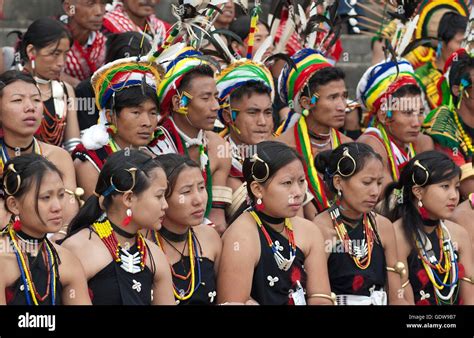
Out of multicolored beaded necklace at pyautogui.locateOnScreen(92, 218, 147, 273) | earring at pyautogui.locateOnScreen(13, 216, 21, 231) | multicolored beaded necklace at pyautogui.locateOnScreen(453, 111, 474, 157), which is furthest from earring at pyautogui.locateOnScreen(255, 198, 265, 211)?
multicolored beaded necklace at pyautogui.locateOnScreen(453, 111, 474, 157)

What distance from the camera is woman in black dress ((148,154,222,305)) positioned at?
612 cm

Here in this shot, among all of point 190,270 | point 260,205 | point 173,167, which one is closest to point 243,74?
point 260,205

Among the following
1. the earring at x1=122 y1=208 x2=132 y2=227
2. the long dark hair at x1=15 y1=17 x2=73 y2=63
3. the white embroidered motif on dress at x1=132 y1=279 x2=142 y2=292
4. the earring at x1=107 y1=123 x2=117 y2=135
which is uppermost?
the long dark hair at x1=15 y1=17 x2=73 y2=63

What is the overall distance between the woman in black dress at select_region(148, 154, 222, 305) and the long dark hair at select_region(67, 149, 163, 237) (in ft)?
0.81

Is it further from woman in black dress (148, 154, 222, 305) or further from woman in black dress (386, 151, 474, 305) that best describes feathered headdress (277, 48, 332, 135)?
woman in black dress (148, 154, 222, 305)

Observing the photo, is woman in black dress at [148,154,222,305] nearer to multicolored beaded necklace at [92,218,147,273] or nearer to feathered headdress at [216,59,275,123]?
multicolored beaded necklace at [92,218,147,273]

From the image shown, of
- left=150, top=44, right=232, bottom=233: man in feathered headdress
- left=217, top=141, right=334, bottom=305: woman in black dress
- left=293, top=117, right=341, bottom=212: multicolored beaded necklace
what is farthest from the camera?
left=293, top=117, right=341, bottom=212: multicolored beaded necklace

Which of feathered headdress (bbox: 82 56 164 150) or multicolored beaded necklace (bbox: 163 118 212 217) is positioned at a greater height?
feathered headdress (bbox: 82 56 164 150)

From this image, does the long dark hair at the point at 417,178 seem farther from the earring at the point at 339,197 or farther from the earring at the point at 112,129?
the earring at the point at 112,129

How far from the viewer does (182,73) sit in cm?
711

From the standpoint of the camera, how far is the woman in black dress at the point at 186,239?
20.1 feet

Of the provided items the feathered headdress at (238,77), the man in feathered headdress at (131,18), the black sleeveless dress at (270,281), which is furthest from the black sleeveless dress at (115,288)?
the man in feathered headdress at (131,18)

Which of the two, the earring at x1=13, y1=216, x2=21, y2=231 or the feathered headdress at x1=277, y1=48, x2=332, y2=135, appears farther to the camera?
the feathered headdress at x1=277, y1=48, x2=332, y2=135

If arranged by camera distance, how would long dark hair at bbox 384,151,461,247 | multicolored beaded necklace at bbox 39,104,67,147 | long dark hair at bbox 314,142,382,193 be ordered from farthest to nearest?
multicolored beaded necklace at bbox 39,104,67,147
long dark hair at bbox 384,151,461,247
long dark hair at bbox 314,142,382,193
